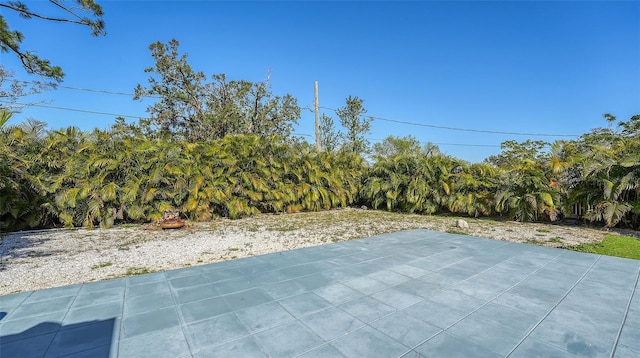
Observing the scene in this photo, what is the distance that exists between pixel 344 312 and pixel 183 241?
12.7 ft

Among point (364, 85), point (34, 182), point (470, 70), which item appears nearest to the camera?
point (34, 182)

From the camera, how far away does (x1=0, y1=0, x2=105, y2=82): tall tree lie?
13.2 feet

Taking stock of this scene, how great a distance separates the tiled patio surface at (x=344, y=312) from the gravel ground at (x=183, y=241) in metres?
0.72

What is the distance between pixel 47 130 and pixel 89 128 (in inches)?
28.5

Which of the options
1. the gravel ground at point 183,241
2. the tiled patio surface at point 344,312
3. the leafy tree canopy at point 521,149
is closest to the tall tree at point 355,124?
the gravel ground at point 183,241

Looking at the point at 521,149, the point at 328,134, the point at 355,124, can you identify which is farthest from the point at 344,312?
the point at 521,149

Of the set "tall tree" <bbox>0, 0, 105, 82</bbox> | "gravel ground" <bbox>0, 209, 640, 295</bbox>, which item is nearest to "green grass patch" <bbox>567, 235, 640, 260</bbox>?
"gravel ground" <bbox>0, 209, 640, 295</bbox>

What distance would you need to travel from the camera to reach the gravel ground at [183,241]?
3422 millimetres

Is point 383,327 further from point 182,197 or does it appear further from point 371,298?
point 182,197

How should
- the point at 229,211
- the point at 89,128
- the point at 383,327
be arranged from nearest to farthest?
the point at 383,327
the point at 89,128
the point at 229,211

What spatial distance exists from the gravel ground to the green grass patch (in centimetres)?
26

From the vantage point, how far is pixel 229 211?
7.52 m

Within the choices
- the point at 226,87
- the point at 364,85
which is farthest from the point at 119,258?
the point at 364,85

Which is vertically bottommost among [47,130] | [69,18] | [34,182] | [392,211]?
[392,211]
